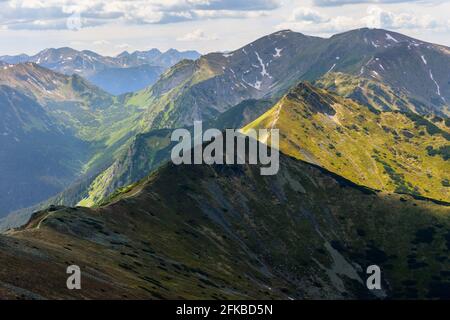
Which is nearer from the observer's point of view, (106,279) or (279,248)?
(106,279)

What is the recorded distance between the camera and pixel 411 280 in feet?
607

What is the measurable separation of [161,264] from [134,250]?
27.8 feet

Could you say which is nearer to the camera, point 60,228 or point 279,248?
point 60,228

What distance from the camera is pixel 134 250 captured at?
12938 centimetres
